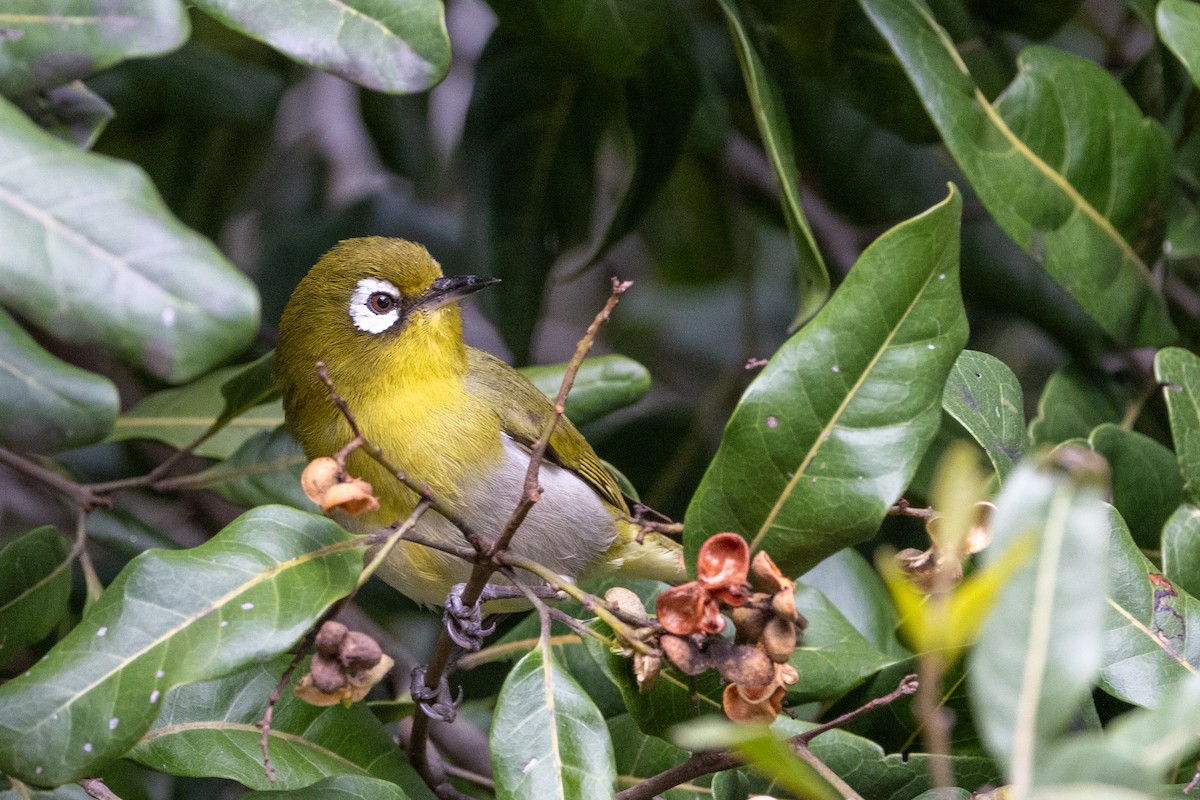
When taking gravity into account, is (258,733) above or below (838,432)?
below

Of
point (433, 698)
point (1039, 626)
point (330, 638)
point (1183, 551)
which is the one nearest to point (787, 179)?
point (1183, 551)

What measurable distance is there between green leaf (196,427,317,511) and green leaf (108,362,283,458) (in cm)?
12

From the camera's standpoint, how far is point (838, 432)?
178 cm

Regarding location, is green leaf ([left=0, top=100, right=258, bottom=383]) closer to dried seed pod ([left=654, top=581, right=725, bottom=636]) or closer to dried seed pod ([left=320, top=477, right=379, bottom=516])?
dried seed pod ([left=320, top=477, right=379, bottom=516])

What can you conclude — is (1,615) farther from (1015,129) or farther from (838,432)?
(1015,129)

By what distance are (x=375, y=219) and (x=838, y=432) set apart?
292cm

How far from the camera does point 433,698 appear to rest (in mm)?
2174

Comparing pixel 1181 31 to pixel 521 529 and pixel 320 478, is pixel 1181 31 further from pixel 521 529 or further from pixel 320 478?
pixel 320 478

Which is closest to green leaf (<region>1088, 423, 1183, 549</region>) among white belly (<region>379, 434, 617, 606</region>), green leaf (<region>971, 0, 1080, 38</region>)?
white belly (<region>379, 434, 617, 606</region>)

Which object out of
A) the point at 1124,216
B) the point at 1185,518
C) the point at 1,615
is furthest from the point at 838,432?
the point at 1,615

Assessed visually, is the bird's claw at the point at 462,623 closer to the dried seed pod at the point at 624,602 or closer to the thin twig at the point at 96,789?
the dried seed pod at the point at 624,602

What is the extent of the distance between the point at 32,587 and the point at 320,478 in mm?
994

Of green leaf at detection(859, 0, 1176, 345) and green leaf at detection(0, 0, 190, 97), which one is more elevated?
green leaf at detection(0, 0, 190, 97)

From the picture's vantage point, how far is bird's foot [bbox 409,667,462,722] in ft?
6.99
